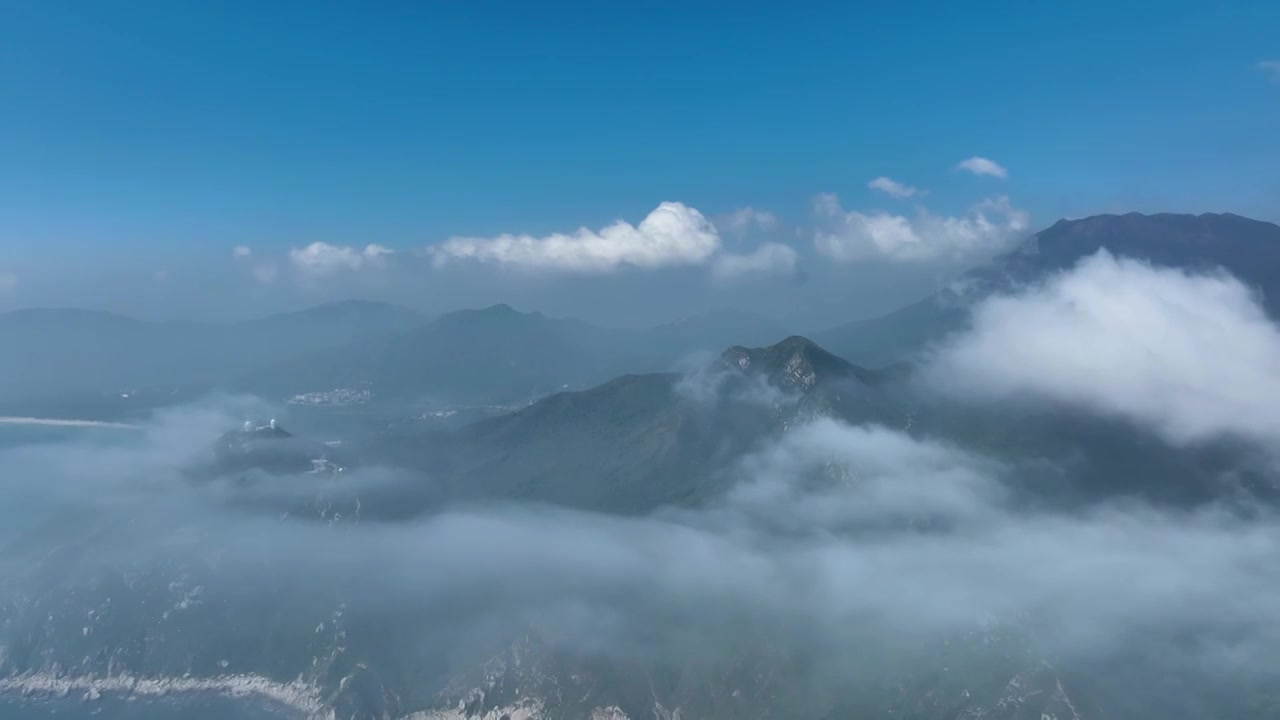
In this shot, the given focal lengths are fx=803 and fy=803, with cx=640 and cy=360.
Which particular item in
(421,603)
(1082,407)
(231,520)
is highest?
(1082,407)

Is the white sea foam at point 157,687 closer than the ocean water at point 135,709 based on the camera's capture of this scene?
No

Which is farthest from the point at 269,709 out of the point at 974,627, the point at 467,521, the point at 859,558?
the point at 974,627

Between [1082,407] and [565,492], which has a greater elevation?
[1082,407]

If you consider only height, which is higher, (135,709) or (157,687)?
(157,687)

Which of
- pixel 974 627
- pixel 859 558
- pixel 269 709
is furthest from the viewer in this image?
pixel 859 558

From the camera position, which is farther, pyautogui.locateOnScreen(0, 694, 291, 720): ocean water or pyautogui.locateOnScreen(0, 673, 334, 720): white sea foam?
pyautogui.locateOnScreen(0, 673, 334, 720): white sea foam

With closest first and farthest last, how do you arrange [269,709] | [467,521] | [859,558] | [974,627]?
[974,627] < [269,709] < [859,558] < [467,521]

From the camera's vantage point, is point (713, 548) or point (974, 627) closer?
point (974, 627)

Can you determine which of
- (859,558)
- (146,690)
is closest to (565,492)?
(859,558)

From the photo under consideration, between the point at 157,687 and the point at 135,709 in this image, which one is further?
the point at 157,687

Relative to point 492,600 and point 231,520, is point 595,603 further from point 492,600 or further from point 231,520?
point 231,520
